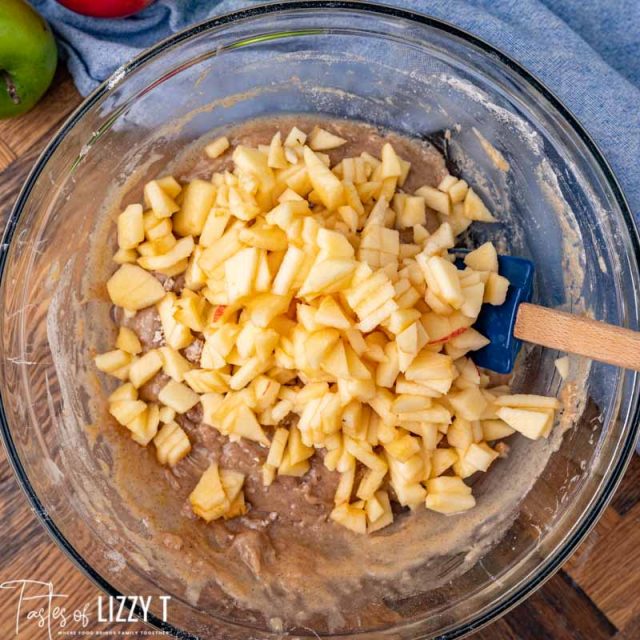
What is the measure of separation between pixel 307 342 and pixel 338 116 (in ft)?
2.22

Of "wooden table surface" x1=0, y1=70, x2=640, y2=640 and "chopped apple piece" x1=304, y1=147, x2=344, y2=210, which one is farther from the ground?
"chopped apple piece" x1=304, y1=147, x2=344, y2=210

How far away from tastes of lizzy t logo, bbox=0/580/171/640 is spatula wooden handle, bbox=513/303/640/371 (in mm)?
1189

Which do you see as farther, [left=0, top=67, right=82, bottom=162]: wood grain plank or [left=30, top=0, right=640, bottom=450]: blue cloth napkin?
[left=0, top=67, right=82, bottom=162]: wood grain plank

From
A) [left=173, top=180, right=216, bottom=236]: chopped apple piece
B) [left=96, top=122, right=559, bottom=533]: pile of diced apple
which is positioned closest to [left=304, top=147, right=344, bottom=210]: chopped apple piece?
[left=96, top=122, right=559, bottom=533]: pile of diced apple

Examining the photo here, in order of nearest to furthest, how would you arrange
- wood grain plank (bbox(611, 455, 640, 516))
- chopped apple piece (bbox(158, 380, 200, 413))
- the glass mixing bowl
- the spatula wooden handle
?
the spatula wooden handle < the glass mixing bowl < chopped apple piece (bbox(158, 380, 200, 413)) < wood grain plank (bbox(611, 455, 640, 516))

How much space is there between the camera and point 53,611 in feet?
6.08

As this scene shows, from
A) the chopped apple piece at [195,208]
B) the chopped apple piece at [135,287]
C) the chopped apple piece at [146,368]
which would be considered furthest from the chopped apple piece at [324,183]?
the chopped apple piece at [146,368]

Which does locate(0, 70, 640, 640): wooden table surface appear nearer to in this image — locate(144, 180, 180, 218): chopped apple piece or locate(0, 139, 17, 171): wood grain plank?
locate(0, 139, 17, 171): wood grain plank

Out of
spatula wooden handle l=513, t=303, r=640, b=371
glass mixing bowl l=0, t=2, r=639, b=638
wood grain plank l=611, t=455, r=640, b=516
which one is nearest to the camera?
spatula wooden handle l=513, t=303, r=640, b=371

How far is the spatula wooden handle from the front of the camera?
60.0 inches

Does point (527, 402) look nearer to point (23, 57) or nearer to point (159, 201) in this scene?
point (159, 201)

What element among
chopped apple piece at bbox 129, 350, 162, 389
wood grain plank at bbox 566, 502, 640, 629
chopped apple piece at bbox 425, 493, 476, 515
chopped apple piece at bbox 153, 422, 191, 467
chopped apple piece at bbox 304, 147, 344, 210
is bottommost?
wood grain plank at bbox 566, 502, 640, 629

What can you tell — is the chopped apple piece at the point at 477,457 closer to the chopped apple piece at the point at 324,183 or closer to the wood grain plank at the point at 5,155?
the chopped apple piece at the point at 324,183

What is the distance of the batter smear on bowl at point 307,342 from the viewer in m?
1.58
